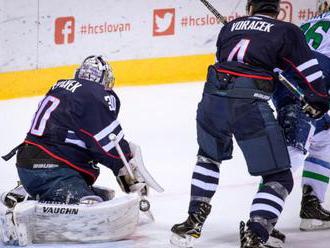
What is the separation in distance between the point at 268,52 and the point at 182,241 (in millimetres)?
794

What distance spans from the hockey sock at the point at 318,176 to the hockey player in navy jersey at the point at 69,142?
32.6 inches

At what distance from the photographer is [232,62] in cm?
389

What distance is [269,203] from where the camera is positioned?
12.4 feet

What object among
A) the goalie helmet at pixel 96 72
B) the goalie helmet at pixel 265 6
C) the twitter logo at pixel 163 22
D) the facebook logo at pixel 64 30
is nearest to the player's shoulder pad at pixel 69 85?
the goalie helmet at pixel 96 72

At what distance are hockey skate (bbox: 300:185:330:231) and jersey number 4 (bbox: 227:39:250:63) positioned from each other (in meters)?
0.88

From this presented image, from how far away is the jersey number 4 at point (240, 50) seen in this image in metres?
3.86

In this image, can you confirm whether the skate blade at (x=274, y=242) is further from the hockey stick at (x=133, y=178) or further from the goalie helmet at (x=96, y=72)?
the goalie helmet at (x=96, y=72)

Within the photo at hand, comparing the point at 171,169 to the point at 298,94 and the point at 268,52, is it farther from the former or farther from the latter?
the point at 268,52

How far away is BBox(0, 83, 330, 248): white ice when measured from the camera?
13.9 feet

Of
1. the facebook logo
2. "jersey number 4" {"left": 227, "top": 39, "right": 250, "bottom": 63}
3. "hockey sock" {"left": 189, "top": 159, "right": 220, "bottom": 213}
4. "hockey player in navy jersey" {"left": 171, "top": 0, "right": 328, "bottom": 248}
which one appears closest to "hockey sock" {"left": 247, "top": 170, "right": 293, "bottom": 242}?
"hockey player in navy jersey" {"left": 171, "top": 0, "right": 328, "bottom": 248}

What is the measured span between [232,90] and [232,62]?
0.12 meters

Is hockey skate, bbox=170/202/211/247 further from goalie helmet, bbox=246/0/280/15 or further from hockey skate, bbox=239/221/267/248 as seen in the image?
goalie helmet, bbox=246/0/280/15

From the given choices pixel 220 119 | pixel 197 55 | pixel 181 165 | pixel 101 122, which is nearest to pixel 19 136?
pixel 181 165

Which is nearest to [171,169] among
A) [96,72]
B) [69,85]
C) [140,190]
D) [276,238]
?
[140,190]
